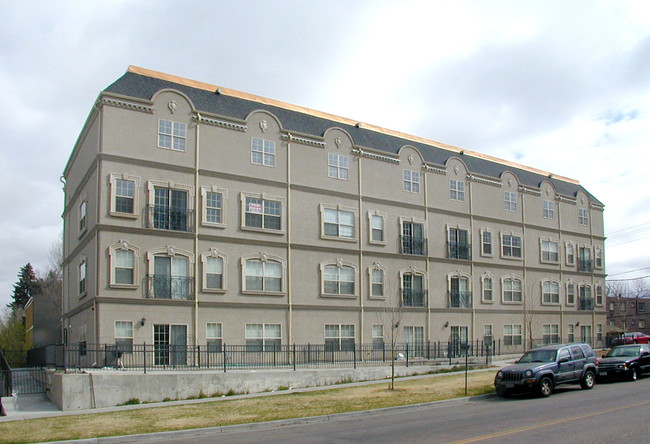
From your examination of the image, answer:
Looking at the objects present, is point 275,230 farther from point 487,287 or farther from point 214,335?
point 487,287

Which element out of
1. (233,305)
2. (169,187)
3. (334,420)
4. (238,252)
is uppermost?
(169,187)

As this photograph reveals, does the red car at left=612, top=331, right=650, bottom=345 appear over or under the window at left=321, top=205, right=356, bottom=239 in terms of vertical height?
under

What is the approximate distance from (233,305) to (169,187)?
22.1 ft

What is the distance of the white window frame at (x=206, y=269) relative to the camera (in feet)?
106

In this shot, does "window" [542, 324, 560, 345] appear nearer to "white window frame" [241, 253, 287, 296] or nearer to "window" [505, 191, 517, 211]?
"window" [505, 191, 517, 211]

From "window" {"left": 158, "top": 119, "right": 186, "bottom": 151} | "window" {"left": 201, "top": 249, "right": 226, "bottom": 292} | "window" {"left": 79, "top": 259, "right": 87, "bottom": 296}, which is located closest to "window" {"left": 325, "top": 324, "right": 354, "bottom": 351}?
"window" {"left": 201, "top": 249, "right": 226, "bottom": 292}

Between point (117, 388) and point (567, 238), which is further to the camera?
point (567, 238)

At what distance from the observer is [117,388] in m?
23.7

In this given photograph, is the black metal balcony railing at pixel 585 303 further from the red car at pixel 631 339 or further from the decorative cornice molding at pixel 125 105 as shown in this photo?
the decorative cornice molding at pixel 125 105

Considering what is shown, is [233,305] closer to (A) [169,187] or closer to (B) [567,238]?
(A) [169,187]

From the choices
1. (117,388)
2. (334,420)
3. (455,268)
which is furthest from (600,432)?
(455,268)

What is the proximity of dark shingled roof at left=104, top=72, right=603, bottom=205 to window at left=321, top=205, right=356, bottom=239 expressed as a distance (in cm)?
456

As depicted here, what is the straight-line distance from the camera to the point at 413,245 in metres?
41.3

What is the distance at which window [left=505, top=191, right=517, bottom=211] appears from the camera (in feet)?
157
